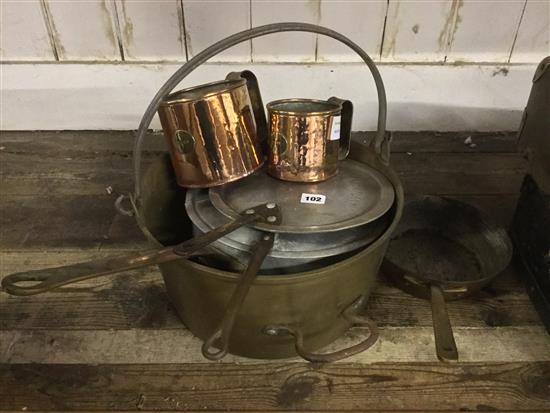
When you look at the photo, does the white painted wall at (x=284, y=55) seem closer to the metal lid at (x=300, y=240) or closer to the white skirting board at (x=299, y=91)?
the white skirting board at (x=299, y=91)

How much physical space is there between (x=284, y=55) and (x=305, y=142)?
571mm

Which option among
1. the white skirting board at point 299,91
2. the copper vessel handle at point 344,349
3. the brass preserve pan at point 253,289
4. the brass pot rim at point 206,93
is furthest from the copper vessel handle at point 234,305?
the white skirting board at point 299,91

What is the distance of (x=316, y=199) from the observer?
28.5 inches

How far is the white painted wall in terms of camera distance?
3.85 feet

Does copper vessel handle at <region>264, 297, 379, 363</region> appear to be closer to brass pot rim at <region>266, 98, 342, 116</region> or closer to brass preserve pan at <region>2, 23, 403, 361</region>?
brass preserve pan at <region>2, 23, 403, 361</region>

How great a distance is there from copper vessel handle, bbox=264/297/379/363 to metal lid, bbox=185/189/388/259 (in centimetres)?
9

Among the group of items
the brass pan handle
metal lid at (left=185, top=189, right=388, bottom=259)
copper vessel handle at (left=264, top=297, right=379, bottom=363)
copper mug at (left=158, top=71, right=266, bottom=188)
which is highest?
copper mug at (left=158, top=71, right=266, bottom=188)

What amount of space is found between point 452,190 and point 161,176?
646 millimetres

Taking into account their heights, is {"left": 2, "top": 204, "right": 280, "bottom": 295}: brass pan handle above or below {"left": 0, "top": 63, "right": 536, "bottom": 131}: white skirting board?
above

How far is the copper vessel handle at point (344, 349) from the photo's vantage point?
1.92 feet

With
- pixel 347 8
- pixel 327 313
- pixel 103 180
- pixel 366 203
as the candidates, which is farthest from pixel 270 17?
pixel 327 313

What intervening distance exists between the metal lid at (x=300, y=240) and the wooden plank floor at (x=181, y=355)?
0.60 feet

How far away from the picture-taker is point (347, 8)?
3.83 ft

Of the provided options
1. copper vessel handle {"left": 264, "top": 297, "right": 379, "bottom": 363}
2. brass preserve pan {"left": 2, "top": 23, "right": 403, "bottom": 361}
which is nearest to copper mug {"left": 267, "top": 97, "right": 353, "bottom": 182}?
brass preserve pan {"left": 2, "top": 23, "right": 403, "bottom": 361}
